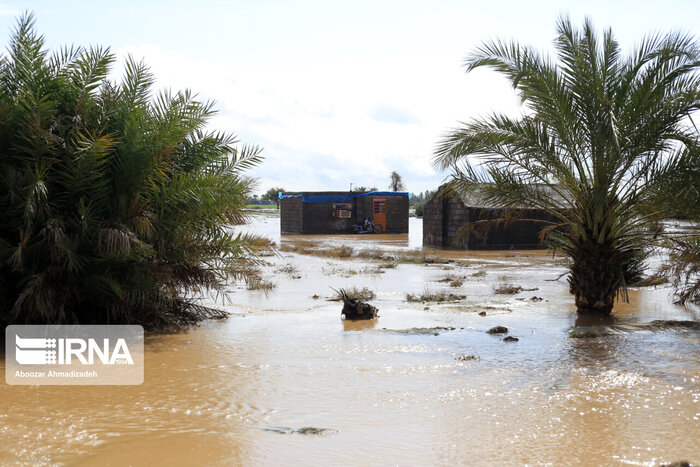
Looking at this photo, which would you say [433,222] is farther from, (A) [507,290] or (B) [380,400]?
(B) [380,400]

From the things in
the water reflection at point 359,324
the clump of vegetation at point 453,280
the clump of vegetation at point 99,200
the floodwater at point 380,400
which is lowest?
the floodwater at point 380,400

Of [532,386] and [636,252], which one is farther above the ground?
[636,252]

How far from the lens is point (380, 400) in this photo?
20.1ft

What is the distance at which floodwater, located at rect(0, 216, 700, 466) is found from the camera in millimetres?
4840

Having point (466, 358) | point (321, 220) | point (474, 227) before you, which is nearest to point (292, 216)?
point (321, 220)

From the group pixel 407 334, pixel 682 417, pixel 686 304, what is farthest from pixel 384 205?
pixel 682 417

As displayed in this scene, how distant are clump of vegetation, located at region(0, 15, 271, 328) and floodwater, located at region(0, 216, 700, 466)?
2.98 ft

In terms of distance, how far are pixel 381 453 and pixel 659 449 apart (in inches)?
76.9

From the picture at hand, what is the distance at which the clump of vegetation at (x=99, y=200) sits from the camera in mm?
8156

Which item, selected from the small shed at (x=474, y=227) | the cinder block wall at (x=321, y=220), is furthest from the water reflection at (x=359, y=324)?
the cinder block wall at (x=321, y=220)

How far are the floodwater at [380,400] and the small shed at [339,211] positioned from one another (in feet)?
111

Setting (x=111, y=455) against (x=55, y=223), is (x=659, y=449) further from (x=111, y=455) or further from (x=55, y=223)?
(x=55, y=223)

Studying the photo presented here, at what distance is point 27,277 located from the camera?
8.11 meters

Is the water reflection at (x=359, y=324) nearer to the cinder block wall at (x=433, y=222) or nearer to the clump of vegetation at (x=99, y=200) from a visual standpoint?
the clump of vegetation at (x=99, y=200)
